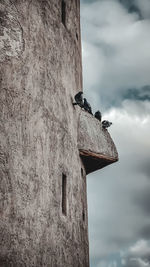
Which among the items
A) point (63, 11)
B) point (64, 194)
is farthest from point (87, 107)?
point (64, 194)

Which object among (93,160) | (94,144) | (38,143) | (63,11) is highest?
(63,11)

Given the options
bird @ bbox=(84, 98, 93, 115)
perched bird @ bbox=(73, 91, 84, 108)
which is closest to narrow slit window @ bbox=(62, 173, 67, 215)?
perched bird @ bbox=(73, 91, 84, 108)

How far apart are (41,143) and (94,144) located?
355 cm

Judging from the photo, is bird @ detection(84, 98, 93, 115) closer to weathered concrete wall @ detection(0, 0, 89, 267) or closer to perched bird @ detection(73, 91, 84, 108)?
weathered concrete wall @ detection(0, 0, 89, 267)

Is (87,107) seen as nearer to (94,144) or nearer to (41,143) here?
(94,144)

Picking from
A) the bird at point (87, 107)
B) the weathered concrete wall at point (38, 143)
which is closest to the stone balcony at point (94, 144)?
the bird at point (87, 107)

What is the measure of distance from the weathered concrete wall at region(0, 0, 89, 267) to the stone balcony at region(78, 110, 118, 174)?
1.40 ft

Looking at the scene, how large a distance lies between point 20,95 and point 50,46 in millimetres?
2512

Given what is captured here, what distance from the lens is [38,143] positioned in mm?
8406

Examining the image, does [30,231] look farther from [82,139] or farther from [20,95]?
[82,139]

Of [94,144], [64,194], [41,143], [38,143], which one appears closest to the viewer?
[38,143]

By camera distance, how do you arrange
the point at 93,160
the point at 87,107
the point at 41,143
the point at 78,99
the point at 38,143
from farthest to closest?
the point at 87,107
the point at 93,160
the point at 78,99
the point at 41,143
the point at 38,143

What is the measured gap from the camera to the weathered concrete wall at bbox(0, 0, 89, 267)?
7160 millimetres

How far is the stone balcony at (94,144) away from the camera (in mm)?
11461
